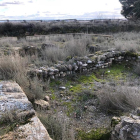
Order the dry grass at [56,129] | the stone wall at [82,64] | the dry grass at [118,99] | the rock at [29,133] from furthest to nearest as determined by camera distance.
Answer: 1. the stone wall at [82,64]
2. the dry grass at [118,99]
3. the dry grass at [56,129]
4. the rock at [29,133]

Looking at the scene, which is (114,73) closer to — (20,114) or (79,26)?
(20,114)

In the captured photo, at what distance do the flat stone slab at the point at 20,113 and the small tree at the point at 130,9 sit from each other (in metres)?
28.1

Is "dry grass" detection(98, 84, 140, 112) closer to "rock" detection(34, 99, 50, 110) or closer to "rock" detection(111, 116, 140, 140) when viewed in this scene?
"rock" detection(111, 116, 140, 140)

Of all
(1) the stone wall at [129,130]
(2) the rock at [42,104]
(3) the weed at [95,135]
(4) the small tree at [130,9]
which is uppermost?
(4) the small tree at [130,9]

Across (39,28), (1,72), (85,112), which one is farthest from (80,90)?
(39,28)

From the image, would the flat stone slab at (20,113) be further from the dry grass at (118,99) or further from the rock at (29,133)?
the dry grass at (118,99)

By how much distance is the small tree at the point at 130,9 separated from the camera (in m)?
27.2

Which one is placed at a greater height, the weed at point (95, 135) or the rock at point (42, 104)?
the rock at point (42, 104)

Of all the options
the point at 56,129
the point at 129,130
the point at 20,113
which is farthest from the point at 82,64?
the point at 129,130

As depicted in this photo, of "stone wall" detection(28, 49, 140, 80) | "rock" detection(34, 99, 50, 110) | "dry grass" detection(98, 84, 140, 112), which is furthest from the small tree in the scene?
"rock" detection(34, 99, 50, 110)

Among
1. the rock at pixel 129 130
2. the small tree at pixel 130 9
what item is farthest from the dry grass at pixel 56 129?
the small tree at pixel 130 9

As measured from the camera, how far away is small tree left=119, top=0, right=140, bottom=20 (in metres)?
27.2

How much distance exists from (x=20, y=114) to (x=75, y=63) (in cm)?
360

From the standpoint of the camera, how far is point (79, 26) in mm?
23422
